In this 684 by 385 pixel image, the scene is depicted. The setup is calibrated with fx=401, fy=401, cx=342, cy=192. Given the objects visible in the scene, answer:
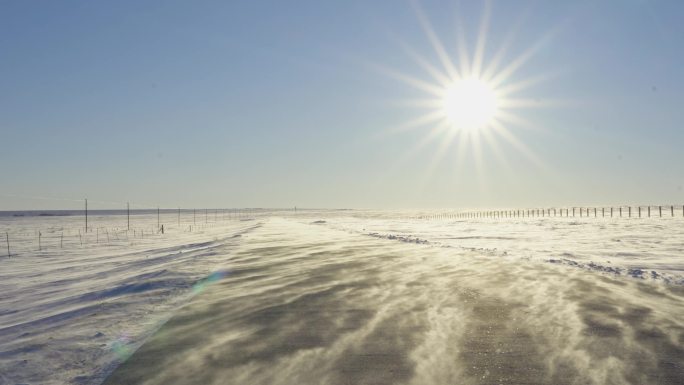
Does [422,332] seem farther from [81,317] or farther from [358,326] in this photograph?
[81,317]

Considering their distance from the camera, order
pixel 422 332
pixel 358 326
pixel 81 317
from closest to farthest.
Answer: pixel 422 332, pixel 358 326, pixel 81 317

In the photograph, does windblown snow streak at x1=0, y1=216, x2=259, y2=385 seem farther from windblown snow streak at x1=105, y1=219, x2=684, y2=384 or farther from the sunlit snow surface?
windblown snow streak at x1=105, y1=219, x2=684, y2=384

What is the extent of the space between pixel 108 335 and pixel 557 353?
7.73 meters

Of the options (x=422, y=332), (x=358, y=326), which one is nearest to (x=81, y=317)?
(x=358, y=326)

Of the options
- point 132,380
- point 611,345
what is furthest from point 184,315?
point 611,345

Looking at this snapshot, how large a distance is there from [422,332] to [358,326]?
1.16m

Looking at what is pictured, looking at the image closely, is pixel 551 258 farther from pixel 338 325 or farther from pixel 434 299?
pixel 338 325

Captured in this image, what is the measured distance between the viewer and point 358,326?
7.38 m

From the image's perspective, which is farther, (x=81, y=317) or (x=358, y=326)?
(x=81, y=317)

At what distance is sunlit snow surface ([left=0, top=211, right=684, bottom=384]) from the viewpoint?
5422 mm

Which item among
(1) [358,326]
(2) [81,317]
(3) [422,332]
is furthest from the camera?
(2) [81,317]

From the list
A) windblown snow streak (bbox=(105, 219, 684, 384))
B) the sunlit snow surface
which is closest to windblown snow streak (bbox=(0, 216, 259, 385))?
the sunlit snow surface

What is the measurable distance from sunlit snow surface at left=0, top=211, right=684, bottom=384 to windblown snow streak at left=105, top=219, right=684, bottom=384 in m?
0.03

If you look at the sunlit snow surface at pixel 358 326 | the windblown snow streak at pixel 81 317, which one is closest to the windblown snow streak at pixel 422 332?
the sunlit snow surface at pixel 358 326
